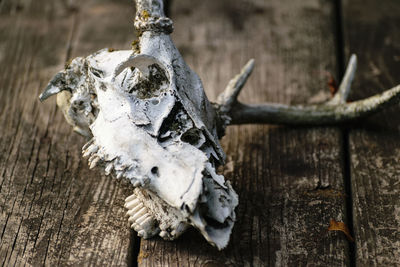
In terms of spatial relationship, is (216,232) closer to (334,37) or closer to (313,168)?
(313,168)

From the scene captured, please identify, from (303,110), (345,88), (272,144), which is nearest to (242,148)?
(272,144)

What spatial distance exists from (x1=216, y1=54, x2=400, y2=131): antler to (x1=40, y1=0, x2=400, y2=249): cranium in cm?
10

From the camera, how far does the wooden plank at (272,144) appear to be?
189 cm

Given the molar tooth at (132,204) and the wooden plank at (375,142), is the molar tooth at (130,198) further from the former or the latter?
the wooden plank at (375,142)

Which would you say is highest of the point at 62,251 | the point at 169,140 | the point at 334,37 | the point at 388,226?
the point at 334,37

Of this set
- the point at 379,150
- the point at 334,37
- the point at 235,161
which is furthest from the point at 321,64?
the point at 235,161

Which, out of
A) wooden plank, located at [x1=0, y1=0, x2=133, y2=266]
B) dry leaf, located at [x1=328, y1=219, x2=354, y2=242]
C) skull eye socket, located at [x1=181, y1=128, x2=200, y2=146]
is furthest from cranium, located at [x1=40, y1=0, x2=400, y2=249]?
dry leaf, located at [x1=328, y1=219, x2=354, y2=242]

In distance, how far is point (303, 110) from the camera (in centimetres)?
247

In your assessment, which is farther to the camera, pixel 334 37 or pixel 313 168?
pixel 334 37

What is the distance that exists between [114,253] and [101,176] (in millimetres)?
417

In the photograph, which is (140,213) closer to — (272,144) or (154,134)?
(154,134)

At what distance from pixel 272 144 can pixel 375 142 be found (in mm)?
421

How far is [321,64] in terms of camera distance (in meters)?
2.91

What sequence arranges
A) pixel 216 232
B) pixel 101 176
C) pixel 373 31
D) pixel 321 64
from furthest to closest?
pixel 373 31
pixel 321 64
pixel 101 176
pixel 216 232
